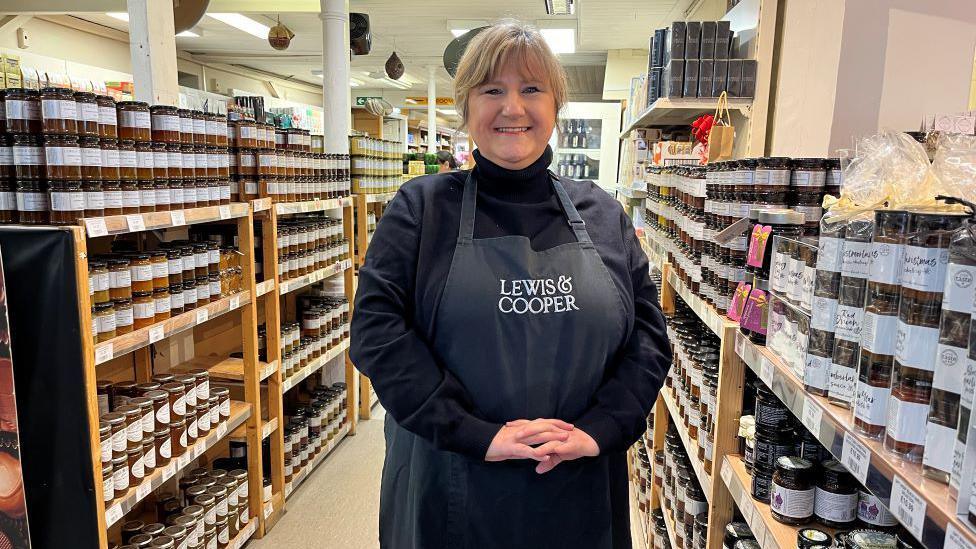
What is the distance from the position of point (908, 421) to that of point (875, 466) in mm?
83

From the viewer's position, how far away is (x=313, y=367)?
4.03 meters

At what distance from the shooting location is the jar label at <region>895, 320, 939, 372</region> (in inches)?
34.0

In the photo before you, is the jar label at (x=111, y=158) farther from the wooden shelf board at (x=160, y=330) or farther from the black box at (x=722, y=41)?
the black box at (x=722, y=41)

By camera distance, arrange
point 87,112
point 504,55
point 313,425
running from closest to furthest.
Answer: point 504,55
point 87,112
point 313,425

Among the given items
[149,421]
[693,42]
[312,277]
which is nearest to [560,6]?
[693,42]

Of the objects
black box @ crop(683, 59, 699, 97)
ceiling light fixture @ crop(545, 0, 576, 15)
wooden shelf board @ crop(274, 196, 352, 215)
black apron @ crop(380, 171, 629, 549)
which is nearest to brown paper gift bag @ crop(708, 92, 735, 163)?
black box @ crop(683, 59, 699, 97)

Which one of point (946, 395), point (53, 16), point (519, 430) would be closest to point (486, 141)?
point (519, 430)

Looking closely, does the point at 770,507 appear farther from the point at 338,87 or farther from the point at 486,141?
the point at 338,87

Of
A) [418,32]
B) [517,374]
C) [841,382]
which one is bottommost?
[517,374]

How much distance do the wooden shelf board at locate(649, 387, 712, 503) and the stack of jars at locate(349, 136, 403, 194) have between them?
277 cm

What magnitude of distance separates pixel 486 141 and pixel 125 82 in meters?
8.98

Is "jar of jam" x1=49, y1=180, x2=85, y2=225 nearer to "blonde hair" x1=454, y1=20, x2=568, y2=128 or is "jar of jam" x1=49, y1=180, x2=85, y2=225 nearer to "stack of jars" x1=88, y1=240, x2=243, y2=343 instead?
"stack of jars" x1=88, y1=240, x2=243, y2=343

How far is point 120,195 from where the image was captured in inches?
85.7

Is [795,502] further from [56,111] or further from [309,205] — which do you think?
[309,205]
